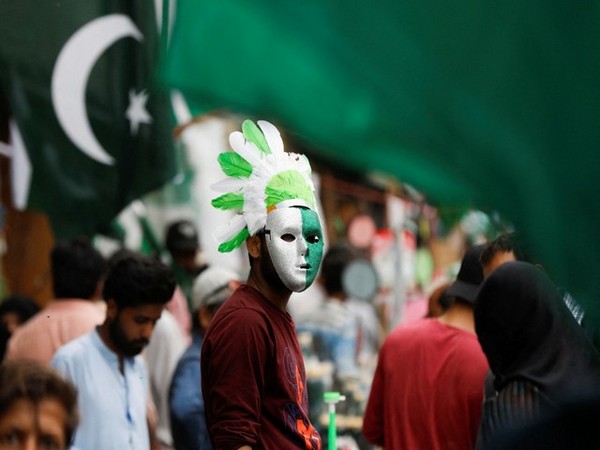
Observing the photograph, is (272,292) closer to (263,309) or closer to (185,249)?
(263,309)

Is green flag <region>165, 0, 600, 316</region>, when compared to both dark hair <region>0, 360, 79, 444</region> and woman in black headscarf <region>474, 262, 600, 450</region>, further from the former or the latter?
woman in black headscarf <region>474, 262, 600, 450</region>

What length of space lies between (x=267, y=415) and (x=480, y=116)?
200 cm

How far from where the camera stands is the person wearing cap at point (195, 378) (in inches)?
217

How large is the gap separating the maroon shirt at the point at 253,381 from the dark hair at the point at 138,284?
106cm

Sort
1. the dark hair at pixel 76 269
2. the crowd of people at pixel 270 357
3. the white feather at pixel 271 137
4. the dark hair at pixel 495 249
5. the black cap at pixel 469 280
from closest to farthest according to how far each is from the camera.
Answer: the crowd of people at pixel 270 357 → the white feather at pixel 271 137 → the dark hair at pixel 495 249 → the black cap at pixel 469 280 → the dark hair at pixel 76 269

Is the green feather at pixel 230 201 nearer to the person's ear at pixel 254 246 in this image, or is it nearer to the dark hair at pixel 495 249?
the person's ear at pixel 254 246

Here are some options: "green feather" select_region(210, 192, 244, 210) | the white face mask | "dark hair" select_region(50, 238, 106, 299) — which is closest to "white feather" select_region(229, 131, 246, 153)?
"green feather" select_region(210, 192, 244, 210)

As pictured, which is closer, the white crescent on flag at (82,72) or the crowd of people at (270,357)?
the crowd of people at (270,357)

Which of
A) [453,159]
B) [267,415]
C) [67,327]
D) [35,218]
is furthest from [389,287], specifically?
[453,159]

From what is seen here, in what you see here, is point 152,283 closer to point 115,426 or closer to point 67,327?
point 115,426

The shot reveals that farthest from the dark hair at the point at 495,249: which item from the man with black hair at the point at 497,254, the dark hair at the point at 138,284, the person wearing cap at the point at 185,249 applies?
the person wearing cap at the point at 185,249

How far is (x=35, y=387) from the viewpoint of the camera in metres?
2.79

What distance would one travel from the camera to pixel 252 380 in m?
3.71

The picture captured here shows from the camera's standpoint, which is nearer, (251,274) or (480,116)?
(480,116)
